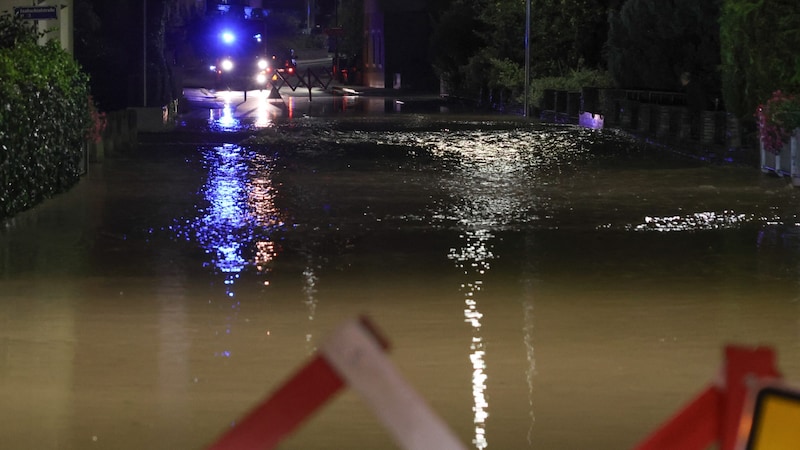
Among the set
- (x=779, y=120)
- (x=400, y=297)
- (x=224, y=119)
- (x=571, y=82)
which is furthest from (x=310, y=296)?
(x=571, y=82)

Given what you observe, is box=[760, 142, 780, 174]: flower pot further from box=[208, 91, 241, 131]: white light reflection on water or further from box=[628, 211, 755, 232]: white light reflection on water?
box=[208, 91, 241, 131]: white light reflection on water

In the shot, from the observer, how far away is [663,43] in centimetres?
4138

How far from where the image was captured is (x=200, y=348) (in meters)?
9.80

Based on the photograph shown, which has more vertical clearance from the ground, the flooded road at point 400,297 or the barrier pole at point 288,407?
the barrier pole at point 288,407

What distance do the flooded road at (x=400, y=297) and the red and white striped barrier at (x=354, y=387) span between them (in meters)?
3.60

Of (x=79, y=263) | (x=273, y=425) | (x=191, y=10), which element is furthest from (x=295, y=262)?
(x=191, y=10)

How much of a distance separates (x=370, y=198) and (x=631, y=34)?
23.0 meters

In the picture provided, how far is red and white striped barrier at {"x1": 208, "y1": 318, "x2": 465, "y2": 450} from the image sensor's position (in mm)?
3469

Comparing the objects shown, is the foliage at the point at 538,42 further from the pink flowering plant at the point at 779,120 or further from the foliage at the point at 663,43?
the pink flowering plant at the point at 779,120

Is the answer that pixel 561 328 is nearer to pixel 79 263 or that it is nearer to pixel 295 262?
pixel 295 262

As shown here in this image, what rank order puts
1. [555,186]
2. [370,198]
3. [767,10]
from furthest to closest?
[767,10]
[555,186]
[370,198]

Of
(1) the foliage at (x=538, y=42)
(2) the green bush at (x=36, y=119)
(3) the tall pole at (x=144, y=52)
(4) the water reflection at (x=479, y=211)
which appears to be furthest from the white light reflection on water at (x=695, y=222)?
(1) the foliage at (x=538, y=42)

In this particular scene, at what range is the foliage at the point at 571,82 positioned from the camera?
51062mm

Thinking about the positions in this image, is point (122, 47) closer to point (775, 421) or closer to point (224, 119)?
point (224, 119)
